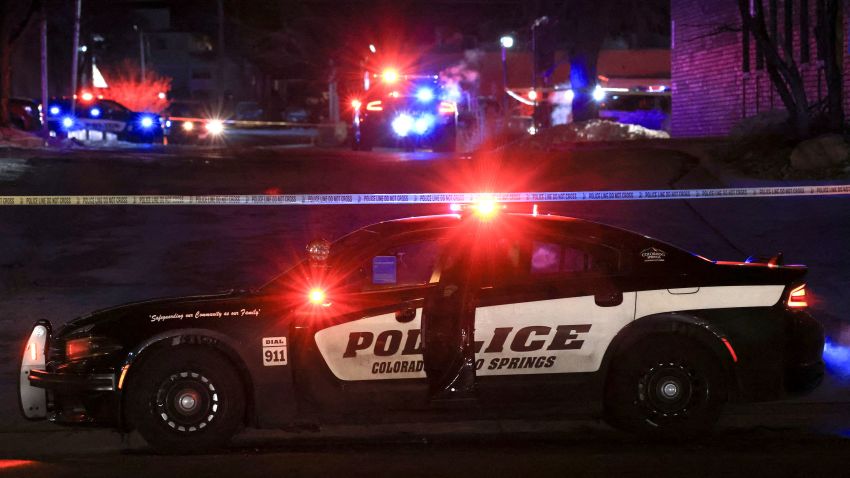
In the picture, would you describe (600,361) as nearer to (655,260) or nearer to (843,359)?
(655,260)

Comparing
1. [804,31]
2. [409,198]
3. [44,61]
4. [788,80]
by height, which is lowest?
[409,198]

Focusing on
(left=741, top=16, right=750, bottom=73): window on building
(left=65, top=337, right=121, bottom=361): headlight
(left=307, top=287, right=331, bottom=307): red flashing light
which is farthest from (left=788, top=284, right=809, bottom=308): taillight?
(left=741, top=16, right=750, bottom=73): window on building

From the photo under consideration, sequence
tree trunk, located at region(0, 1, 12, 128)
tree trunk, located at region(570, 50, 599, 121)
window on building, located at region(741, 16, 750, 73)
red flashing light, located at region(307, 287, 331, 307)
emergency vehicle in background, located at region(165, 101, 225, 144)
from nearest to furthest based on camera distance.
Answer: red flashing light, located at region(307, 287, 331, 307) → window on building, located at region(741, 16, 750, 73) → tree trunk, located at region(0, 1, 12, 128) → tree trunk, located at region(570, 50, 599, 121) → emergency vehicle in background, located at region(165, 101, 225, 144)

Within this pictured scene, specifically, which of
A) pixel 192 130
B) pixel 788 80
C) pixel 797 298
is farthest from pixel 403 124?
pixel 797 298

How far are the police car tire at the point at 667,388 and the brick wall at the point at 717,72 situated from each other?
48.5ft

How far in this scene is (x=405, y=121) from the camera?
24547 millimetres

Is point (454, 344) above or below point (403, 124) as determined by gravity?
below

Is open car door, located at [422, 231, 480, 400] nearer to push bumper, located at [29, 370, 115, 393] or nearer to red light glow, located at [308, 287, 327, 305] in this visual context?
red light glow, located at [308, 287, 327, 305]

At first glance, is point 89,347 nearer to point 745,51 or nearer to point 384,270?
point 384,270

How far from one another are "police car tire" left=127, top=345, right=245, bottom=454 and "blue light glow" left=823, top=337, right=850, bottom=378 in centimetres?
452

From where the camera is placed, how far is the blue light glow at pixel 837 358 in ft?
26.9

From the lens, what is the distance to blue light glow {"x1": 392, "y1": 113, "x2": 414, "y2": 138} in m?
24.5

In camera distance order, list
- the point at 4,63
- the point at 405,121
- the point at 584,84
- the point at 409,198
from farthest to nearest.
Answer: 1. the point at 584,84
2. the point at 4,63
3. the point at 405,121
4. the point at 409,198

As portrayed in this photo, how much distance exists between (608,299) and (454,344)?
943 millimetres
